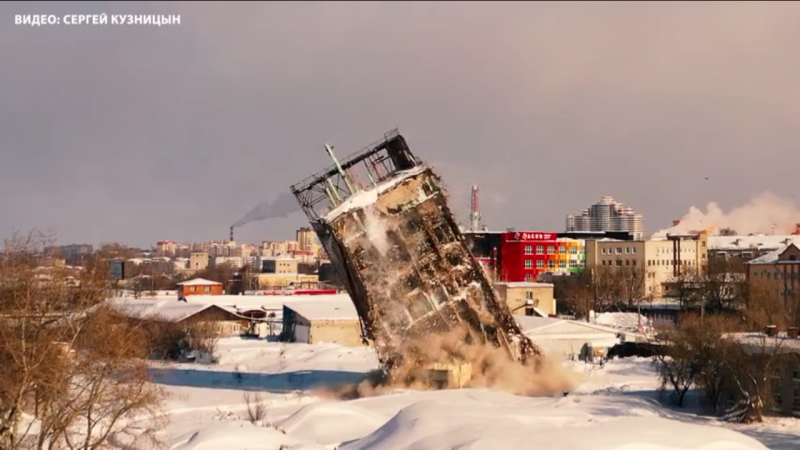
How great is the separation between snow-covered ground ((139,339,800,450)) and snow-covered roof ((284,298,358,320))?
18268 mm

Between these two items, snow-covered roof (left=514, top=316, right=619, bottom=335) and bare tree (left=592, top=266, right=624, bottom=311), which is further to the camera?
bare tree (left=592, top=266, right=624, bottom=311)

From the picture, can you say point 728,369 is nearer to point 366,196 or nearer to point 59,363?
point 366,196

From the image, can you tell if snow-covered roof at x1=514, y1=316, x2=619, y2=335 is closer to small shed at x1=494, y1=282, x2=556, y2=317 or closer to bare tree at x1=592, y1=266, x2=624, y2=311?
small shed at x1=494, y1=282, x2=556, y2=317

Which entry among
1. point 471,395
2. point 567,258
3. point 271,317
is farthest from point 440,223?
point 567,258

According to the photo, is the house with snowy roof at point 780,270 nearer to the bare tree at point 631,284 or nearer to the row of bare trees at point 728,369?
the bare tree at point 631,284

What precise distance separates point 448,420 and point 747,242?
116m

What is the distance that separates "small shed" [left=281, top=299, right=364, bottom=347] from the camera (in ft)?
201

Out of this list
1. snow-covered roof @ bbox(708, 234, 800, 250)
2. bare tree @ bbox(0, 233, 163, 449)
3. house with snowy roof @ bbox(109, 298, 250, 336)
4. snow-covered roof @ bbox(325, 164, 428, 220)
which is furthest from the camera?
snow-covered roof @ bbox(708, 234, 800, 250)

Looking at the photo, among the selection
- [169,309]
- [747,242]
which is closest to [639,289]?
[747,242]

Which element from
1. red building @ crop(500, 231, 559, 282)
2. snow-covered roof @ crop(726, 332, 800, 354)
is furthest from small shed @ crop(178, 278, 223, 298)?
snow-covered roof @ crop(726, 332, 800, 354)

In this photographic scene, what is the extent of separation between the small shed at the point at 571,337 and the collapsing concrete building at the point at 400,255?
17094mm

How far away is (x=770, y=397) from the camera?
3153cm

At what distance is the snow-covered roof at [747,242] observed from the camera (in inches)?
4864

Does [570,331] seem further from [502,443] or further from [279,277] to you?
[279,277]
